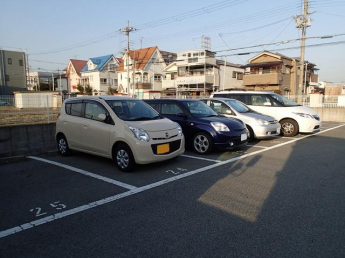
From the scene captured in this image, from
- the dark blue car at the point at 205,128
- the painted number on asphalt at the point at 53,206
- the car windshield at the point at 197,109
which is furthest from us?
the car windshield at the point at 197,109

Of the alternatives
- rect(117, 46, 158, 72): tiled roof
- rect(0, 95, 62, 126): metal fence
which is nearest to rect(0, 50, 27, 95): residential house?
rect(117, 46, 158, 72): tiled roof

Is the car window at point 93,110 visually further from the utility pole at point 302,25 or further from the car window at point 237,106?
the utility pole at point 302,25

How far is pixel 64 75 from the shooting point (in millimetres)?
57938

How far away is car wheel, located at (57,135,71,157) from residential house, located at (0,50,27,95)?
48478mm

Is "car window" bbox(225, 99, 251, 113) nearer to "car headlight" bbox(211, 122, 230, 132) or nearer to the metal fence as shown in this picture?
"car headlight" bbox(211, 122, 230, 132)

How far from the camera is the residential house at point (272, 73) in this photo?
102 ft

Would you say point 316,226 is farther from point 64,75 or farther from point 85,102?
point 64,75

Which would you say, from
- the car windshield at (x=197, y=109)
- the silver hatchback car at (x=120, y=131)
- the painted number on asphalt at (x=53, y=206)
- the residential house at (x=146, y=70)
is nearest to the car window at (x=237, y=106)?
the car windshield at (x=197, y=109)

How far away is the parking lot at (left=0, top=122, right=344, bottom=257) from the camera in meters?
3.18

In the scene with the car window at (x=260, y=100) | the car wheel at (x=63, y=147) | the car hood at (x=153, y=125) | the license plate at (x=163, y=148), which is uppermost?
the car window at (x=260, y=100)

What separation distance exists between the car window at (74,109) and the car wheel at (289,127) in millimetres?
7629

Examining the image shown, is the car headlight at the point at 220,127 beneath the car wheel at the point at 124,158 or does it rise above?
above

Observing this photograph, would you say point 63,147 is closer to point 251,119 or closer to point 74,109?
point 74,109

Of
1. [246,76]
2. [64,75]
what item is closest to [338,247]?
[246,76]
